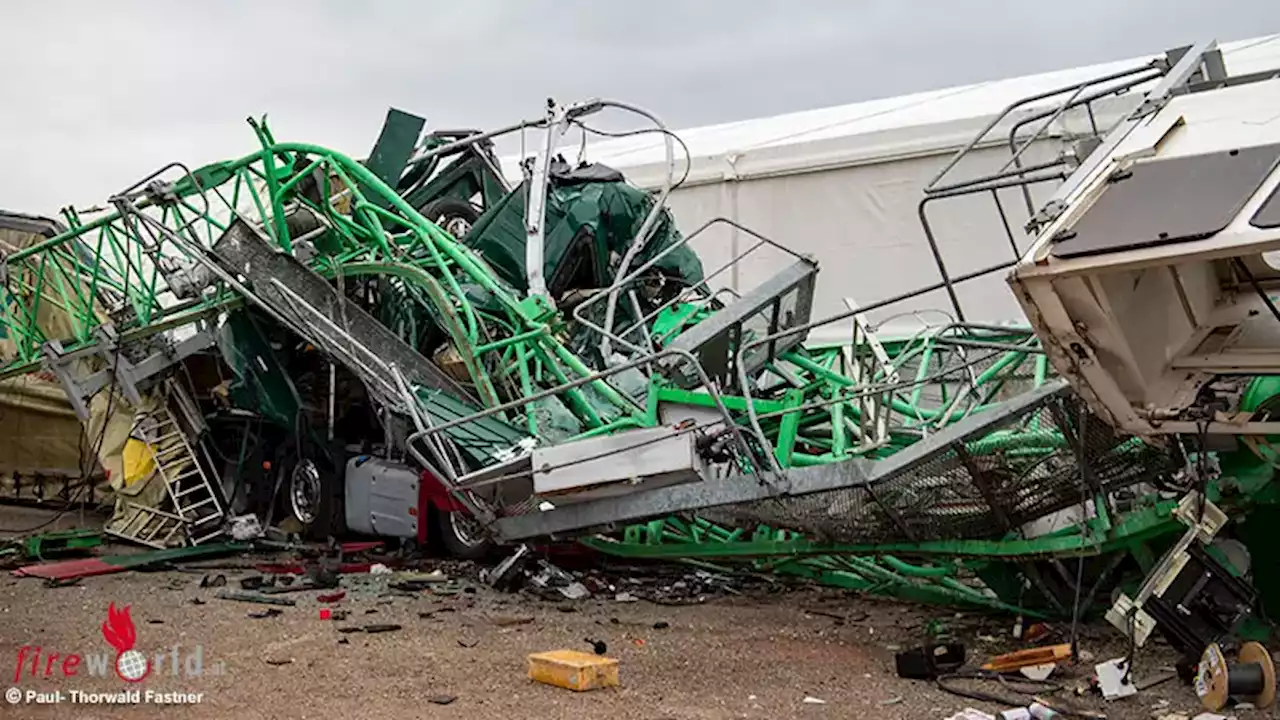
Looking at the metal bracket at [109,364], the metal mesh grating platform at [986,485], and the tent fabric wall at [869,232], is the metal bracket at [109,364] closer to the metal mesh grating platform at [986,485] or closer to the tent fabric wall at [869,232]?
the metal mesh grating platform at [986,485]

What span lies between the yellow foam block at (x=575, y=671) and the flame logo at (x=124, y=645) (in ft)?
5.82

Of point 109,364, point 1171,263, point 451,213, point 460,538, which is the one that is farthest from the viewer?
point 451,213

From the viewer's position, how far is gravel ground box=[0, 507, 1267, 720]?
15.5 ft

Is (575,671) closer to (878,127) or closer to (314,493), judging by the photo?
(314,493)

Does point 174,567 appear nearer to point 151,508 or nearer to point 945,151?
point 151,508

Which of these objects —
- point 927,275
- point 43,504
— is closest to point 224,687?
point 43,504

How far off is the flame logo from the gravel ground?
2.4 inches

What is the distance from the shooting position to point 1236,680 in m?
4.46

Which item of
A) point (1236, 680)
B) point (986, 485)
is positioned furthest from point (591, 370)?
point (1236, 680)

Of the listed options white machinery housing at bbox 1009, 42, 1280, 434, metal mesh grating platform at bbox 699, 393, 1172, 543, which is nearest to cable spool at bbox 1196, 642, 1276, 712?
metal mesh grating platform at bbox 699, 393, 1172, 543

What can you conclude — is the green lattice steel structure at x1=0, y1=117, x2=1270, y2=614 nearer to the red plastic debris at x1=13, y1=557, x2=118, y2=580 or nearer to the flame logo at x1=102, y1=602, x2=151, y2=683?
the red plastic debris at x1=13, y1=557, x2=118, y2=580

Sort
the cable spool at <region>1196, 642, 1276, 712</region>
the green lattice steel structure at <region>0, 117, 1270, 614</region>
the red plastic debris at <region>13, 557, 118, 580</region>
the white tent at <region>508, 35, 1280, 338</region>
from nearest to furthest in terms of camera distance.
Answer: the cable spool at <region>1196, 642, 1276, 712</region>
the green lattice steel structure at <region>0, 117, 1270, 614</region>
the red plastic debris at <region>13, 557, 118, 580</region>
the white tent at <region>508, 35, 1280, 338</region>

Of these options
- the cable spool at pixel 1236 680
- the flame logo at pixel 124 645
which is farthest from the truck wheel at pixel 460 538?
the cable spool at pixel 1236 680

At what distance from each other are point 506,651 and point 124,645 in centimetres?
196
